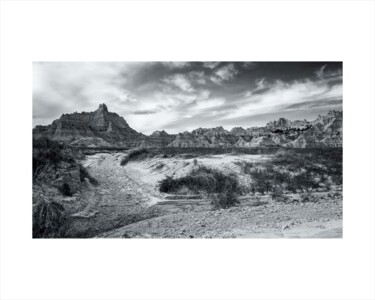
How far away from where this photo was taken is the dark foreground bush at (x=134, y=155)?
5.46 m

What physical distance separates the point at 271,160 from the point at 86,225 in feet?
10.9

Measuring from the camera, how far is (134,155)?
5496mm

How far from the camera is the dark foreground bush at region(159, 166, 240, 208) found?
16.5 feet

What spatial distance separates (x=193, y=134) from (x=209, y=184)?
2.98 ft

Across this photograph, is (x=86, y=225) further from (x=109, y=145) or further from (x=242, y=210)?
(x=242, y=210)

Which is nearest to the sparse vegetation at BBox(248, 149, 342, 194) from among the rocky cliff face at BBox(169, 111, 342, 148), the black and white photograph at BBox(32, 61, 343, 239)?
the black and white photograph at BBox(32, 61, 343, 239)

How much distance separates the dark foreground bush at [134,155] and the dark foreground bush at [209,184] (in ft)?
2.07

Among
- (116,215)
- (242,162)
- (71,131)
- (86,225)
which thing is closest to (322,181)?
(242,162)

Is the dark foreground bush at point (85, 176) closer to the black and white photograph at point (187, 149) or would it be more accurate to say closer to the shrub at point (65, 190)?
the black and white photograph at point (187, 149)

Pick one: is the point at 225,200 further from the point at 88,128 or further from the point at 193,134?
the point at 88,128

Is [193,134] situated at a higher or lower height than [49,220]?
higher

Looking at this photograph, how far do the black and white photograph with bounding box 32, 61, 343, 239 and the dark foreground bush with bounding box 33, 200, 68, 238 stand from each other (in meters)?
0.02

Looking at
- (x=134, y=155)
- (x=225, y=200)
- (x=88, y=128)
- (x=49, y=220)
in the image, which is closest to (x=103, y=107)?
(x=88, y=128)

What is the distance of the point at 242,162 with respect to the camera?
17.7ft
